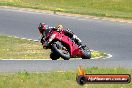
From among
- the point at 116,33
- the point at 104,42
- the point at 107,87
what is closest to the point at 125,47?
the point at 104,42

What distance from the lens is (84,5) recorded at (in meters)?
50.4

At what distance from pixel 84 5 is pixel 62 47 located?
141 feet

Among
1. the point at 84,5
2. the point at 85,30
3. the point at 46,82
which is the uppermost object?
the point at 46,82

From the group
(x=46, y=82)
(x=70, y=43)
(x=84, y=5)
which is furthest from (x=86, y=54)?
(x=84, y=5)

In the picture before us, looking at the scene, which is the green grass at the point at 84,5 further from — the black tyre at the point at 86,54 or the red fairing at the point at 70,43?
the red fairing at the point at 70,43

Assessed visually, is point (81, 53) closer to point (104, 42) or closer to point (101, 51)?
point (101, 51)

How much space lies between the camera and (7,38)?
3123 centimetres

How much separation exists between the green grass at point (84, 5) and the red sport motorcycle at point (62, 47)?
35.7 m

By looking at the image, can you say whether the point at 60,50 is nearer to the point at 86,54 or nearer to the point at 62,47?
the point at 62,47

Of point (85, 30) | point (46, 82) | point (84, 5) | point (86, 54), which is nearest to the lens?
point (86, 54)

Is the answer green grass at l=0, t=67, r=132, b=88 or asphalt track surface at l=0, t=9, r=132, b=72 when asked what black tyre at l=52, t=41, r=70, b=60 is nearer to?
green grass at l=0, t=67, r=132, b=88

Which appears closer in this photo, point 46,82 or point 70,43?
point 70,43

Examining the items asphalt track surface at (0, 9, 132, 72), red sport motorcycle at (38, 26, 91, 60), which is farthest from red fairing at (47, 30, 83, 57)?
asphalt track surface at (0, 9, 132, 72)

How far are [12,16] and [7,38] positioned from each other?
9.16 m
